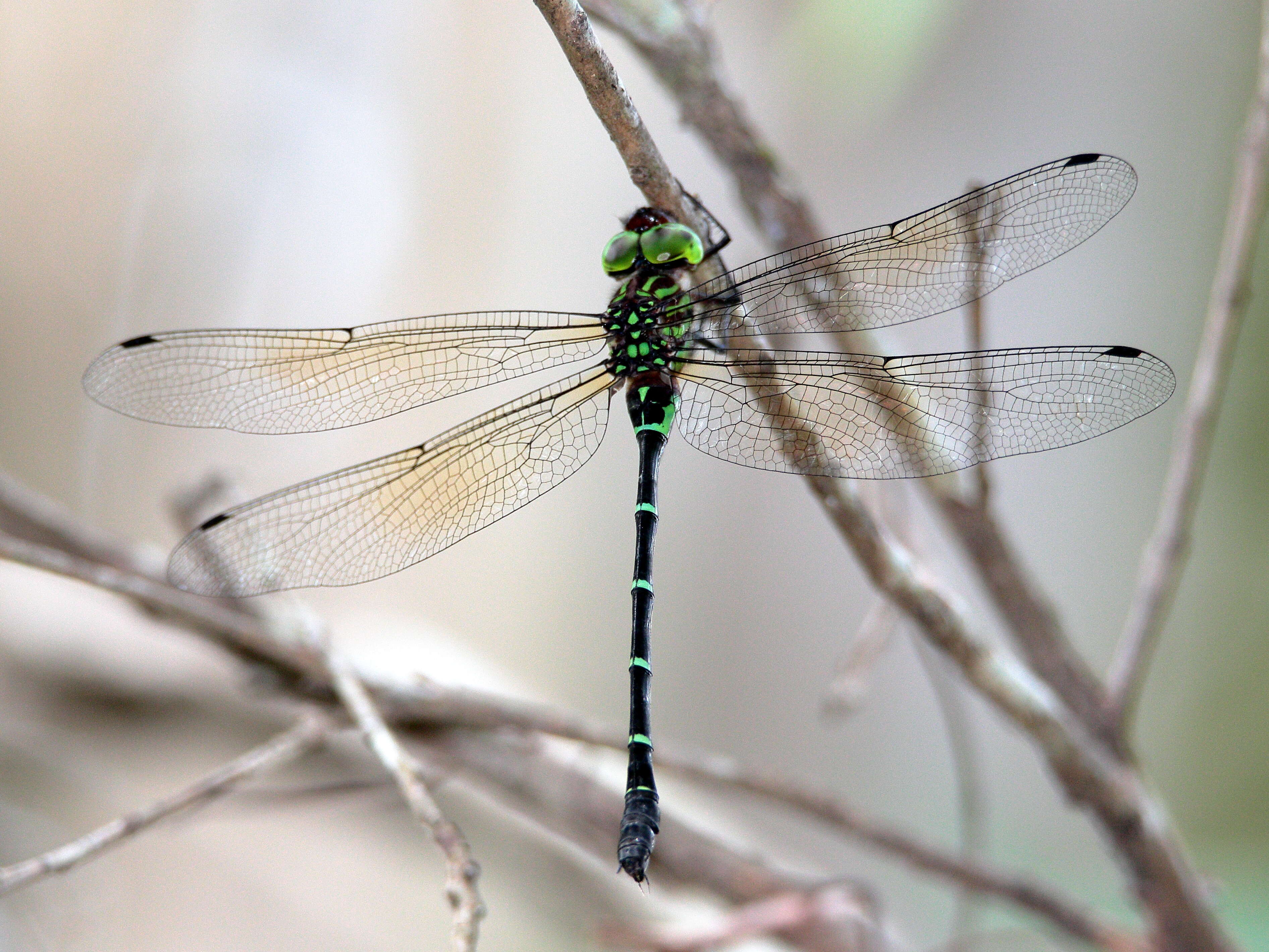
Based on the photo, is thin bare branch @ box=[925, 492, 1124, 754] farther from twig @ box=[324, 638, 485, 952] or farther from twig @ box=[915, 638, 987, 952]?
twig @ box=[324, 638, 485, 952]

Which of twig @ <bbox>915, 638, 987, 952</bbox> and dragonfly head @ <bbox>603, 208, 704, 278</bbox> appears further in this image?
twig @ <bbox>915, 638, 987, 952</bbox>

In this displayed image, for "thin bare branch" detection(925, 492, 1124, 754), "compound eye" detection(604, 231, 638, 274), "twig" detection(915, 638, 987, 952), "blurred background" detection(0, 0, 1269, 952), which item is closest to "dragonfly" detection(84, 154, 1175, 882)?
"compound eye" detection(604, 231, 638, 274)

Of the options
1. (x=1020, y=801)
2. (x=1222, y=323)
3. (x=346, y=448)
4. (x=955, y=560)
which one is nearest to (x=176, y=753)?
(x=346, y=448)

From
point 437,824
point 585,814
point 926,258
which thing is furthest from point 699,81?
point 585,814

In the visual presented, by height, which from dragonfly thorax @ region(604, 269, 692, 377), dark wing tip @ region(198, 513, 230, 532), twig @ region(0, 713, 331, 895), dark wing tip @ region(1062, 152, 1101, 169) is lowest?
twig @ region(0, 713, 331, 895)

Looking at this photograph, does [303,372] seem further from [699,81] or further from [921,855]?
[921,855]

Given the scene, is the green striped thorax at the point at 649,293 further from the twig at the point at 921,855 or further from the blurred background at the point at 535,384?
the blurred background at the point at 535,384

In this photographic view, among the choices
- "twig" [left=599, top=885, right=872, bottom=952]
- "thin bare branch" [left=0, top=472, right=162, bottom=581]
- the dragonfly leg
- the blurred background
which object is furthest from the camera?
the blurred background
